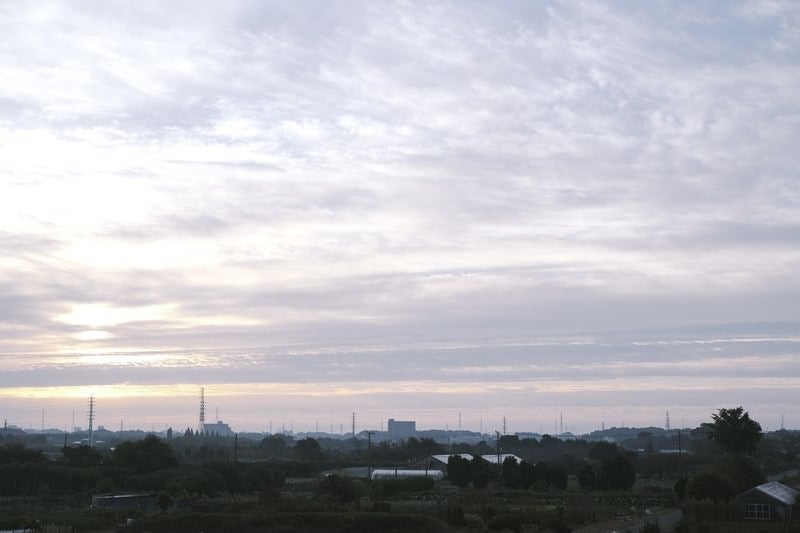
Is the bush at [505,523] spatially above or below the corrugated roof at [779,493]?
below

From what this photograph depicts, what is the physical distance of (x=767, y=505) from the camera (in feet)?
139

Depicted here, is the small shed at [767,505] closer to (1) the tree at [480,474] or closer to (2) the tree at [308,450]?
(1) the tree at [480,474]

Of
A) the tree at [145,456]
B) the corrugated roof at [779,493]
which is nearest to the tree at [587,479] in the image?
the corrugated roof at [779,493]

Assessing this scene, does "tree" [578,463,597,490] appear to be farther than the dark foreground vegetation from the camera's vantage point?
Yes

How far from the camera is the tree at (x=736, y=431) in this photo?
58375 mm

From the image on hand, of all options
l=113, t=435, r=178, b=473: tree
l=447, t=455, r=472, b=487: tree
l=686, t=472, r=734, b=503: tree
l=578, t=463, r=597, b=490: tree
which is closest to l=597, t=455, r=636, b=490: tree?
l=578, t=463, r=597, b=490: tree

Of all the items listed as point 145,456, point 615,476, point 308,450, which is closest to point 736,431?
point 615,476

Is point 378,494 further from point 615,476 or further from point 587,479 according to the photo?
point 615,476

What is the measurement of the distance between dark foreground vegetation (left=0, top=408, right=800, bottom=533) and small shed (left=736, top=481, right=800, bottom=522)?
43 cm

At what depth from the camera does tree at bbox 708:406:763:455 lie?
2298 inches

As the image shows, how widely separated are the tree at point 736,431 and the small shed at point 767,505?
14.9 metres

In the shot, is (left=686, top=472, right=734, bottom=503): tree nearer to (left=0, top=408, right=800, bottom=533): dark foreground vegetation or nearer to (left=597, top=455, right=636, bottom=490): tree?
(left=0, top=408, right=800, bottom=533): dark foreground vegetation

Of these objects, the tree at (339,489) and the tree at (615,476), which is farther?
the tree at (615,476)

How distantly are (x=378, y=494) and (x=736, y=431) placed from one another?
76.0 ft
